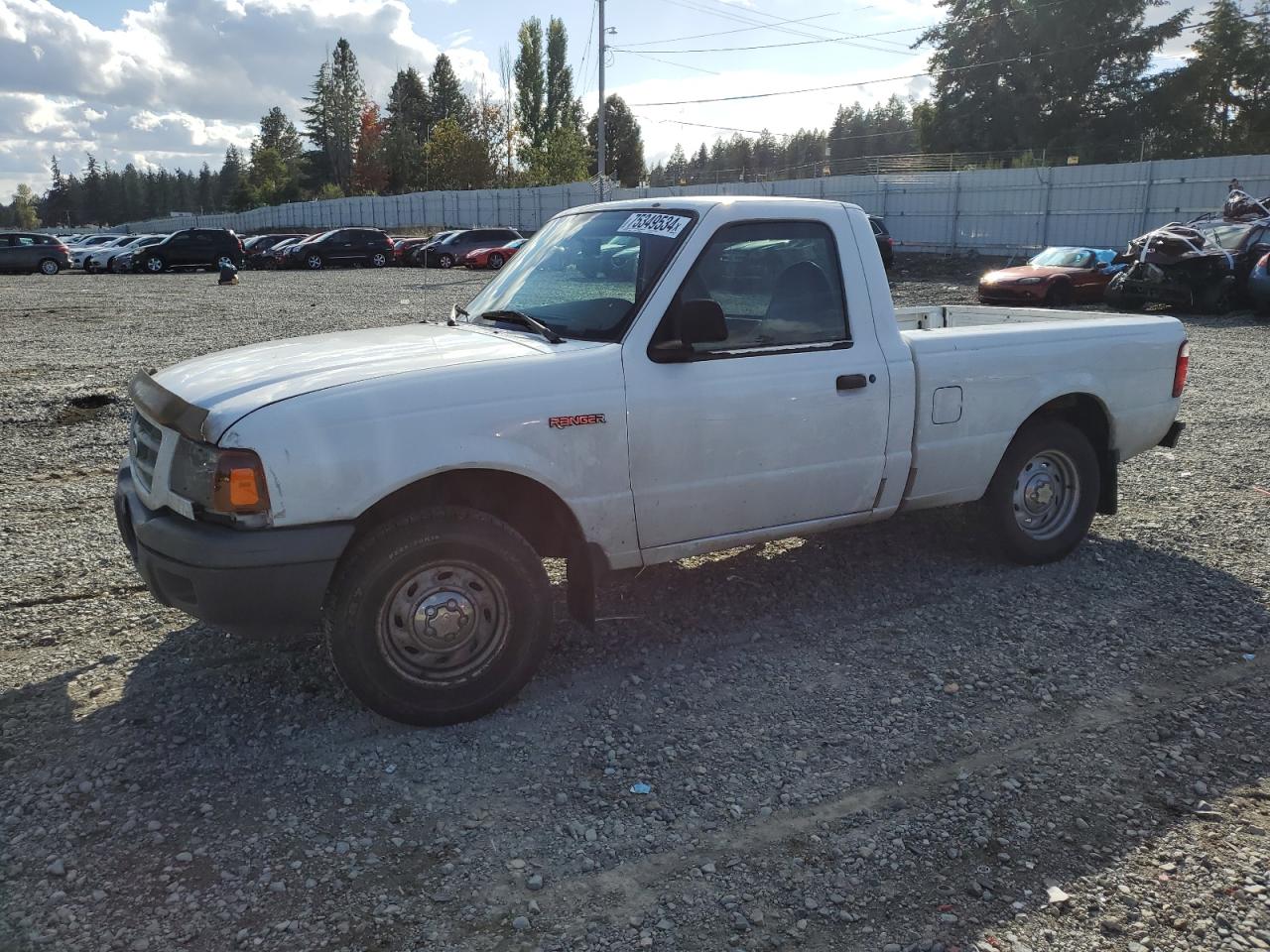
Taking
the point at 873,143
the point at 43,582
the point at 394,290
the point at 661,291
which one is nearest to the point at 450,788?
the point at 661,291

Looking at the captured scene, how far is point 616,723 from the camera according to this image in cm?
390

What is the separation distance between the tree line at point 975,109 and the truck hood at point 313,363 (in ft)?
155

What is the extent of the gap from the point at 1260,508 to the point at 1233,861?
173 inches

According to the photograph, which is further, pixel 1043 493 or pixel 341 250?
pixel 341 250

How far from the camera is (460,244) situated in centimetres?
4012

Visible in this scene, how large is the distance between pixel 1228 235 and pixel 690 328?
19.5m

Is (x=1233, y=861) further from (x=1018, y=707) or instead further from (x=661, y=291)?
(x=661, y=291)

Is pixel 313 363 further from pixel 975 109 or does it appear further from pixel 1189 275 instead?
pixel 975 109

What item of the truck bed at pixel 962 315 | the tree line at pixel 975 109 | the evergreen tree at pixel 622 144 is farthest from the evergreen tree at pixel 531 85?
the truck bed at pixel 962 315

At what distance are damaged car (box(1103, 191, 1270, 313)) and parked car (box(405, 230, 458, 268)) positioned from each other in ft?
91.2

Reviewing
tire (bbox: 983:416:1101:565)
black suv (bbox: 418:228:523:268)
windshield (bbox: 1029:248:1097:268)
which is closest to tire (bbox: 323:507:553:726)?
tire (bbox: 983:416:1101:565)

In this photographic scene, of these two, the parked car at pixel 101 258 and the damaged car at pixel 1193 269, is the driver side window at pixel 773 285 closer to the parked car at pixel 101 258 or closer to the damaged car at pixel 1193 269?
the damaged car at pixel 1193 269

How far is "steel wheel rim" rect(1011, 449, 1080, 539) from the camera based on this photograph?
18.1 feet

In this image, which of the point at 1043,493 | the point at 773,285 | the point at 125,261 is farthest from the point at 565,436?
the point at 125,261
